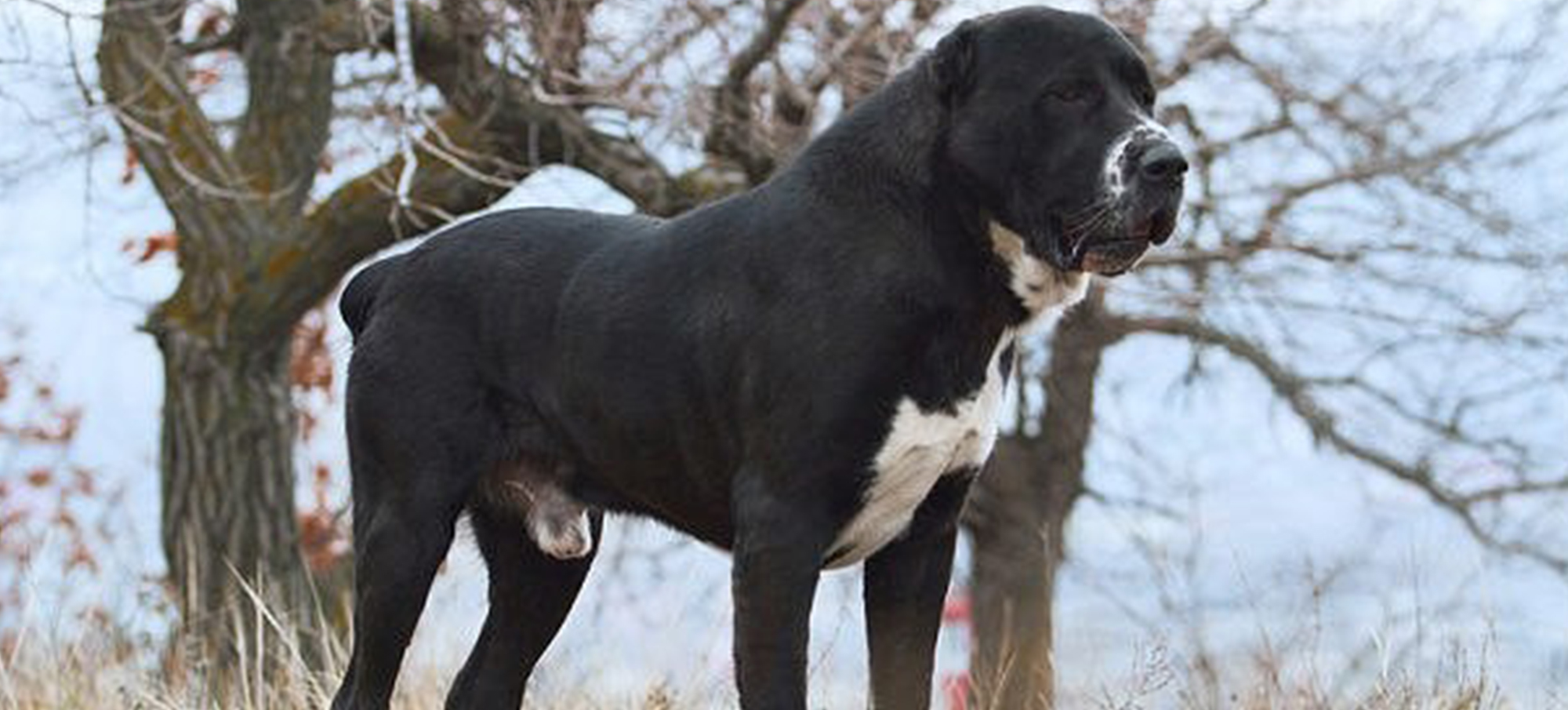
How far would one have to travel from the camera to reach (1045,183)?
173 inches

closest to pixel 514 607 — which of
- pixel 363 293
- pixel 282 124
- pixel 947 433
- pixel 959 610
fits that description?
pixel 363 293

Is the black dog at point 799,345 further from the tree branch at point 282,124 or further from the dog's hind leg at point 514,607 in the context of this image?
the tree branch at point 282,124

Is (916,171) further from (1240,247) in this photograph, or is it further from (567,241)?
(1240,247)

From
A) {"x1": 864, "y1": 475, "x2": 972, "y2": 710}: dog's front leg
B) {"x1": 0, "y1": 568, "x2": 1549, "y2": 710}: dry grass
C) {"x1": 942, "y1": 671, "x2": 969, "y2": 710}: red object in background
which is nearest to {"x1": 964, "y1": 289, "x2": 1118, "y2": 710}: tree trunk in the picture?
{"x1": 942, "y1": 671, "x2": 969, "y2": 710}: red object in background

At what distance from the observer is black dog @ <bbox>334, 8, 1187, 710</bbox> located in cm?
443

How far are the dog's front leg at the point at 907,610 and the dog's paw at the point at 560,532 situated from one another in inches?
26.2

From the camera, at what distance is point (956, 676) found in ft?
32.6

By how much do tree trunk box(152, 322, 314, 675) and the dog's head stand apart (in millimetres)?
7409

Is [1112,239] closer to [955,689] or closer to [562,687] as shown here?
[562,687]

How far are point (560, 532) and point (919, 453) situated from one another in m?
1.01

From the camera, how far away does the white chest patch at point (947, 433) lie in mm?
4434

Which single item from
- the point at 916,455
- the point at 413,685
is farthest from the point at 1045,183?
the point at 413,685

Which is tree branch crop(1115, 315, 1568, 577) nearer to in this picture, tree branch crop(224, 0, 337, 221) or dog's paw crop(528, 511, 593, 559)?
tree branch crop(224, 0, 337, 221)

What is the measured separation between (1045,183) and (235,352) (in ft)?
24.9
